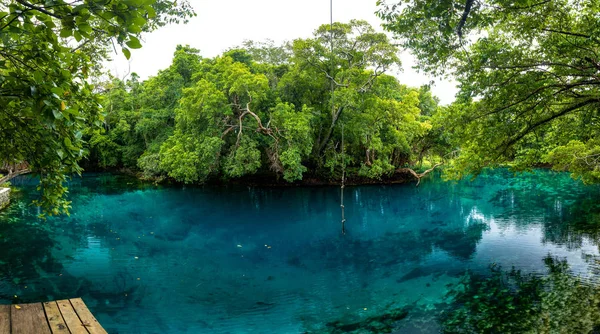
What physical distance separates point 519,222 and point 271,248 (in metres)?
7.73

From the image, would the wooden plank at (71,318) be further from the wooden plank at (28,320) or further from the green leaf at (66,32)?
the green leaf at (66,32)

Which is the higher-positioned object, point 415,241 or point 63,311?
point 63,311

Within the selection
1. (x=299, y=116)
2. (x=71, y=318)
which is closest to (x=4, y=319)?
(x=71, y=318)

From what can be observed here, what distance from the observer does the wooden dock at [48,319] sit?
2.94 metres

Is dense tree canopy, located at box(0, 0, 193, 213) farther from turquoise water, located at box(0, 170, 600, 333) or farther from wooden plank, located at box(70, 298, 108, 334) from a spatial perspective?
turquoise water, located at box(0, 170, 600, 333)

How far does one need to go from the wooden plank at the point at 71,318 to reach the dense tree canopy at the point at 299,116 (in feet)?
37.2

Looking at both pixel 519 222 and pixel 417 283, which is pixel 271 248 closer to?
pixel 417 283

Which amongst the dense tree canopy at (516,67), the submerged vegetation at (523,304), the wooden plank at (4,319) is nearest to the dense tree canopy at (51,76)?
the wooden plank at (4,319)

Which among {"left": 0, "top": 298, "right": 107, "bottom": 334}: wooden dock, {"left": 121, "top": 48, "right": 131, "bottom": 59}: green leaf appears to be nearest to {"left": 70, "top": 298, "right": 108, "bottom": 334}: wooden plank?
{"left": 0, "top": 298, "right": 107, "bottom": 334}: wooden dock

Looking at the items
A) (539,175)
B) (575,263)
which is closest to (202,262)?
(575,263)

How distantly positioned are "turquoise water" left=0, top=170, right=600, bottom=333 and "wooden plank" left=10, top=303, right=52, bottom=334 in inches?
87.1

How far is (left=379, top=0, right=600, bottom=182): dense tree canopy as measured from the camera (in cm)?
561

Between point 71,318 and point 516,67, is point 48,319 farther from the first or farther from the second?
point 516,67

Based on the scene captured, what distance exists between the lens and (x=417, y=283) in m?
7.10
